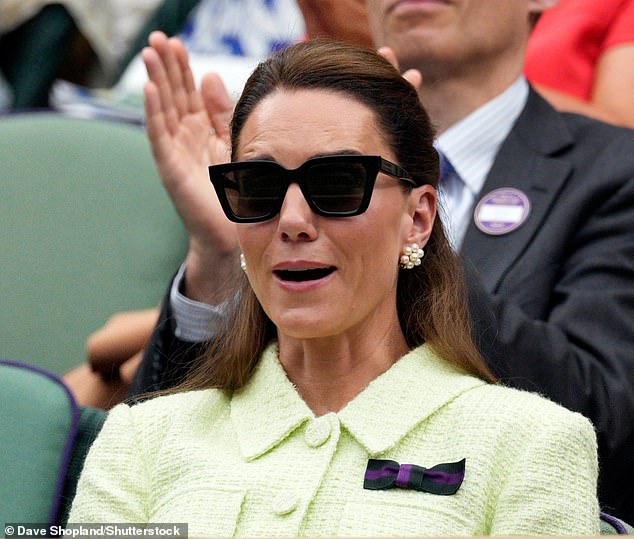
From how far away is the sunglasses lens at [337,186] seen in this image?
185 centimetres

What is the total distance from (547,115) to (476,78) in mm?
199

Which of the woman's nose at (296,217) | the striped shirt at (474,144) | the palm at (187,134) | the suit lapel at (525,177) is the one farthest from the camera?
the striped shirt at (474,144)

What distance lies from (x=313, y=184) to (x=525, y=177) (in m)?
0.88

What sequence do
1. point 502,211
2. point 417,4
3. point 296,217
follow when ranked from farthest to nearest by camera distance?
→ point 417,4 < point 502,211 < point 296,217

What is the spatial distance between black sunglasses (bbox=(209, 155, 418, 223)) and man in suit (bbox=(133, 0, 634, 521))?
43cm

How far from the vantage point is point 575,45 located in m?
3.55

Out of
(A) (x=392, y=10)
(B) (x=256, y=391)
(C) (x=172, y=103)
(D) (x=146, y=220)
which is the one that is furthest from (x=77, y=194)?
(B) (x=256, y=391)

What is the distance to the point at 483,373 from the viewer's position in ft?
6.44

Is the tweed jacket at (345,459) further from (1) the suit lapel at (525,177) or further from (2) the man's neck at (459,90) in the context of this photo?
(2) the man's neck at (459,90)

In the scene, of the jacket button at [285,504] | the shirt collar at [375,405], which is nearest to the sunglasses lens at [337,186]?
the shirt collar at [375,405]

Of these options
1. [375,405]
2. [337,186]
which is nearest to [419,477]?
[375,405]

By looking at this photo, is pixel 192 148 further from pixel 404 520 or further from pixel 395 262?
pixel 404 520

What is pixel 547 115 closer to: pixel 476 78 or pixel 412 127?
pixel 476 78

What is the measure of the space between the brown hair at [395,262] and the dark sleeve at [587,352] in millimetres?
149
